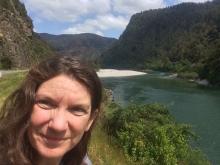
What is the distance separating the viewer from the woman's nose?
1825mm

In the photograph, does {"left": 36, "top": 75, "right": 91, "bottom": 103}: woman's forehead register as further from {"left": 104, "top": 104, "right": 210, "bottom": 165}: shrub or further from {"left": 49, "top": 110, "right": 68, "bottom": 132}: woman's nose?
{"left": 104, "top": 104, "right": 210, "bottom": 165}: shrub

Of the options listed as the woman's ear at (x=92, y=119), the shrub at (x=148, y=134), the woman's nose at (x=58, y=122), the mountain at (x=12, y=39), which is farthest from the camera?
the mountain at (x=12, y=39)

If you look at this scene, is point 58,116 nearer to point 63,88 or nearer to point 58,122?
point 58,122

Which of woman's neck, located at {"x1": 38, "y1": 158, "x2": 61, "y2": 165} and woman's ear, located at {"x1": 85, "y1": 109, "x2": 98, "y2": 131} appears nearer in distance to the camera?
woman's neck, located at {"x1": 38, "y1": 158, "x2": 61, "y2": 165}

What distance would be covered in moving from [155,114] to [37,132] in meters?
13.3

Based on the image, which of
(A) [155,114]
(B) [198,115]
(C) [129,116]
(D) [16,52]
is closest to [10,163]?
(C) [129,116]

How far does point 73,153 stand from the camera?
2.18 meters

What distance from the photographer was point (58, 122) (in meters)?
1.83

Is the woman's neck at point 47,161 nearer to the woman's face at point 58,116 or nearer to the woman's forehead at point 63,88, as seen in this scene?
the woman's face at point 58,116

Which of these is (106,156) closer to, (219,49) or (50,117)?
(50,117)

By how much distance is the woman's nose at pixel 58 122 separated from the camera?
1825 millimetres

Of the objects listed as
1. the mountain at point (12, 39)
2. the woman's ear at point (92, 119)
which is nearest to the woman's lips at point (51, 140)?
the woman's ear at point (92, 119)

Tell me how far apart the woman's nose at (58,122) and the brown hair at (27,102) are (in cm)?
12

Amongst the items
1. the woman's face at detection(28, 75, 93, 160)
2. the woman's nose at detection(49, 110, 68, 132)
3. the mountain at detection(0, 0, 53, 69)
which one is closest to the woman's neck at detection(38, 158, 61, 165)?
the woman's face at detection(28, 75, 93, 160)
